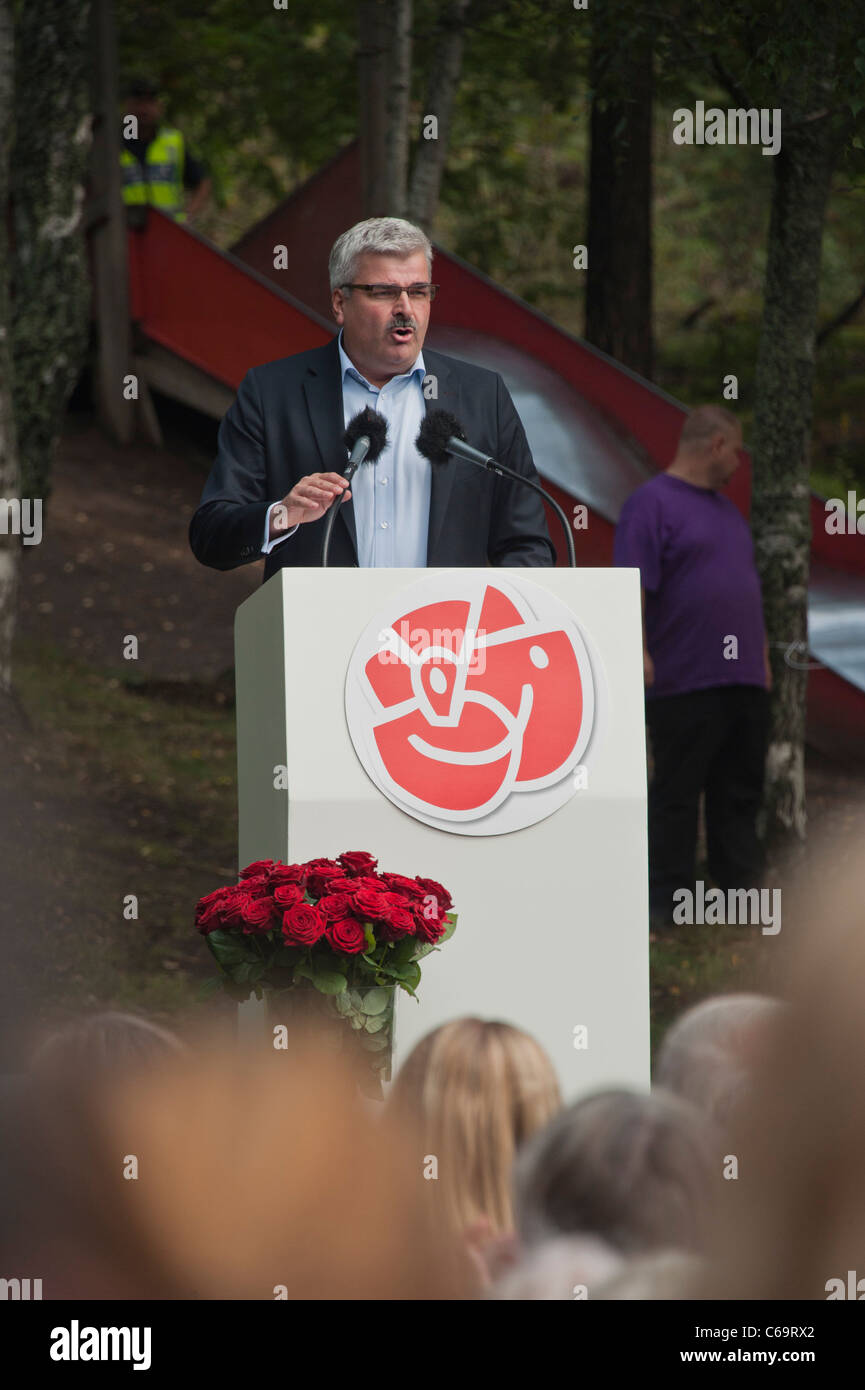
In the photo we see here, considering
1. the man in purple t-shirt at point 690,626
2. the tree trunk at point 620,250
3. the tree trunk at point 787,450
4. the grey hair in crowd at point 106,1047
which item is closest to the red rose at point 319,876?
the grey hair in crowd at point 106,1047

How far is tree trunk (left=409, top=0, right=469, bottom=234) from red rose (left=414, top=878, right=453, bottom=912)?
639cm

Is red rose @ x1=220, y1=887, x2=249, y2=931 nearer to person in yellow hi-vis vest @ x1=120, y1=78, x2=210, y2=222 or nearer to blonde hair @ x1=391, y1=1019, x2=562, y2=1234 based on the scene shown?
blonde hair @ x1=391, y1=1019, x2=562, y2=1234

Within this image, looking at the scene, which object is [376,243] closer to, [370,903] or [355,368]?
[355,368]

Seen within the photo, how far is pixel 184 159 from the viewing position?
A: 1336cm

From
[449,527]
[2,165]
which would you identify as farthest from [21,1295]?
[2,165]

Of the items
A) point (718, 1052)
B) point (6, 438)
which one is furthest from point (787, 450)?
point (718, 1052)

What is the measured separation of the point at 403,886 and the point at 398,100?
255 inches

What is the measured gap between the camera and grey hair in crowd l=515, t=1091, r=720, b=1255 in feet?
6.61

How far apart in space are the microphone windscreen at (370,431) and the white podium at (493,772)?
350 mm

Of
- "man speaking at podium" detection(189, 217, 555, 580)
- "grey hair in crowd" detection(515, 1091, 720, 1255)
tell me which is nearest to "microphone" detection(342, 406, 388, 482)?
"man speaking at podium" detection(189, 217, 555, 580)

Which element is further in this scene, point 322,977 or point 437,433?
point 437,433

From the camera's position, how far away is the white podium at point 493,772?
317cm

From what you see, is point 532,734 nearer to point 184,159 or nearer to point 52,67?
point 52,67

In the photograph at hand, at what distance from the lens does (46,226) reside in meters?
9.38
